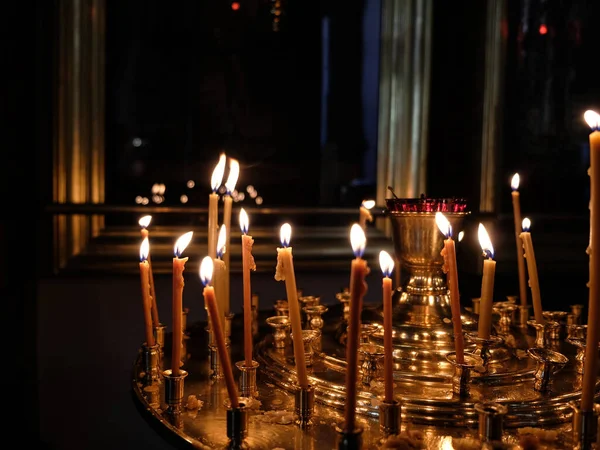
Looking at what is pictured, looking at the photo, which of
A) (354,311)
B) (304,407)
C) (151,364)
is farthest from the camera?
(151,364)

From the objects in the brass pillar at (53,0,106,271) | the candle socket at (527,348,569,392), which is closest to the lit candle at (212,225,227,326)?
the candle socket at (527,348,569,392)

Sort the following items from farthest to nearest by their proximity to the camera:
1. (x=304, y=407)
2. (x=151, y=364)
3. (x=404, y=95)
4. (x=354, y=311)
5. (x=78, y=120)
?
(x=404, y=95) < (x=78, y=120) < (x=151, y=364) < (x=304, y=407) < (x=354, y=311)

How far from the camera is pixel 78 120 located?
1225 mm

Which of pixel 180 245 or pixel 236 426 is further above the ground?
pixel 180 245

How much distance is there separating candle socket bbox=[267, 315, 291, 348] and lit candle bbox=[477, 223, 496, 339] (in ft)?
0.74

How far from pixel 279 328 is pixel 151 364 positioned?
6.3 inches

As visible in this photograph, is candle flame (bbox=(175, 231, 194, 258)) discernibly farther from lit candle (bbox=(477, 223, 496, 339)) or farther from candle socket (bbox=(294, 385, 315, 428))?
lit candle (bbox=(477, 223, 496, 339))

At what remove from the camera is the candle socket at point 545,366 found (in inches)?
22.8

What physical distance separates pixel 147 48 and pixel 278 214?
0.47 metres

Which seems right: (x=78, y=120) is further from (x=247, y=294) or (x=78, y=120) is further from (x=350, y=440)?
(x=350, y=440)

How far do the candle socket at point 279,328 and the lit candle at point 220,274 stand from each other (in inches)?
3.0

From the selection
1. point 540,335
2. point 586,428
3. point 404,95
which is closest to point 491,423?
point 586,428

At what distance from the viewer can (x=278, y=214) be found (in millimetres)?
1315

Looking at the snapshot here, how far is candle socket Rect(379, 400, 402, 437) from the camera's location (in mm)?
488
